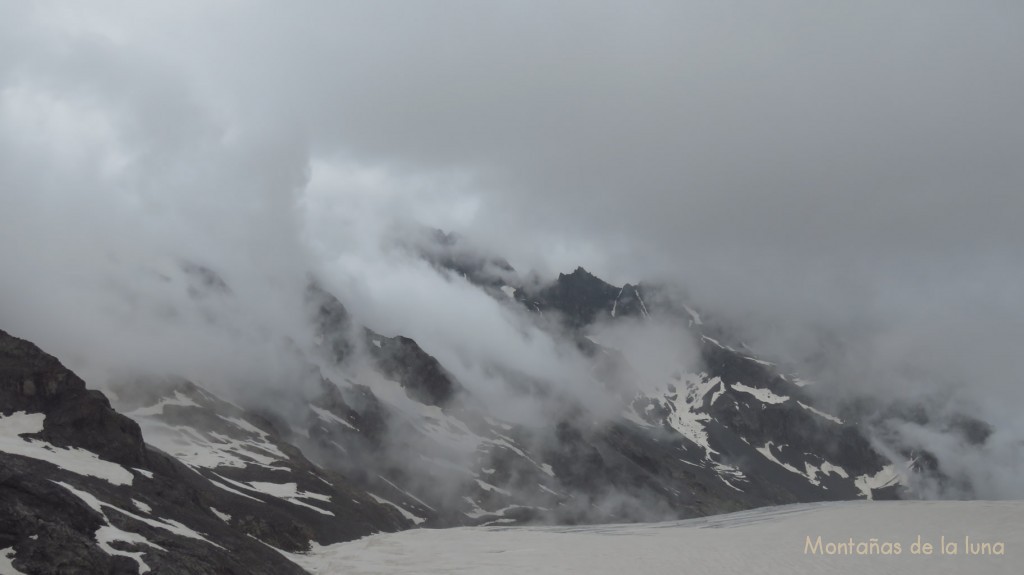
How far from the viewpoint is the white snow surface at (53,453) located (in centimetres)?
6675

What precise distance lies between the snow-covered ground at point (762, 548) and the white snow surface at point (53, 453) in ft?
60.9

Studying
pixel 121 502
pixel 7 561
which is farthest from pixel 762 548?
pixel 7 561

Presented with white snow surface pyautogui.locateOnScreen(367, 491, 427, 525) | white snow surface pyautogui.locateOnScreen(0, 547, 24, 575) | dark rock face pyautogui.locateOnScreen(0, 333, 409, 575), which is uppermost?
white snow surface pyautogui.locateOnScreen(367, 491, 427, 525)

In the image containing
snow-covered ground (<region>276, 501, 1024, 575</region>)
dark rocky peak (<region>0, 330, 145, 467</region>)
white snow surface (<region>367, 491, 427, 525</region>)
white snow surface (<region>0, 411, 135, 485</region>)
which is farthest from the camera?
white snow surface (<region>367, 491, 427, 525</region>)

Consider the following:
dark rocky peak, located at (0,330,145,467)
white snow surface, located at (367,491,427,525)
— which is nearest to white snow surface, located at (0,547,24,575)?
dark rocky peak, located at (0,330,145,467)

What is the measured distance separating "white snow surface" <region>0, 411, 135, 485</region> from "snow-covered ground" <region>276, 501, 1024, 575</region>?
18.6m

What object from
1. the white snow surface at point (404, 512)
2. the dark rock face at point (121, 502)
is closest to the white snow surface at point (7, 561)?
the dark rock face at point (121, 502)

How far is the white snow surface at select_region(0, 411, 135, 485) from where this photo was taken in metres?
66.8

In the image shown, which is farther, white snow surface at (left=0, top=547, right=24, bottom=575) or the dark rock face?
the dark rock face

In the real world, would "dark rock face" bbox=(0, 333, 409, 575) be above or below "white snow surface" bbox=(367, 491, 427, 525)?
below

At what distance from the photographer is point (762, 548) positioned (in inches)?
2347

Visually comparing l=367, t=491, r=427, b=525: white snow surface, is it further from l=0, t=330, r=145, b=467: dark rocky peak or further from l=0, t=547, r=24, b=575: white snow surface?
l=0, t=547, r=24, b=575: white snow surface

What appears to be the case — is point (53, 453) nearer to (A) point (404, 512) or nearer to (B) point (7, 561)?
(B) point (7, 561)

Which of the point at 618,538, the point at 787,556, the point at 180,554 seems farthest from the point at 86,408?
the point at 787,556
